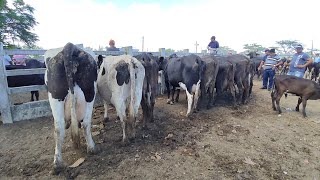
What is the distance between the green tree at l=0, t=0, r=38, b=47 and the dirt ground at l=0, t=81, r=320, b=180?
1625 cm

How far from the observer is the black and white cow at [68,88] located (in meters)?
3.73

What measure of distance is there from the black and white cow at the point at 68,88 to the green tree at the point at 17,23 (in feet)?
59.4

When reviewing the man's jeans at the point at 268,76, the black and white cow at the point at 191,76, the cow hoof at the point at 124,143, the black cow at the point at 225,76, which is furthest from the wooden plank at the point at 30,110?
the man's jeans at the point at 268,76

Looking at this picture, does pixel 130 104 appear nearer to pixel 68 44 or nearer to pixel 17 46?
pixel 68 44

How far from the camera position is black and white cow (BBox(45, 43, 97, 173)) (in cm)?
373

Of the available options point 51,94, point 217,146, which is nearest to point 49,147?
point 51,94

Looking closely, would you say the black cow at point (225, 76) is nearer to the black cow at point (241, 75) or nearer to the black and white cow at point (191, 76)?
the black cow at point (241, 75)

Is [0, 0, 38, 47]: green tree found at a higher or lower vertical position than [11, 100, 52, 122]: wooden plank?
higher

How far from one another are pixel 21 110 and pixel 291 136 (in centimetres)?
666

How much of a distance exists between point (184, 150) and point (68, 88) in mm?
2412

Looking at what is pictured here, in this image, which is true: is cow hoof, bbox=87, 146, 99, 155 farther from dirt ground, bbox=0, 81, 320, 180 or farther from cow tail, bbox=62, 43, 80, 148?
cow tail, bbox=62, 43, 80, 148

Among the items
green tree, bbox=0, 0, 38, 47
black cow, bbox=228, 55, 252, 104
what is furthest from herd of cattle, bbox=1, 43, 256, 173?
green tree, bbox=0, 0, 38, 47

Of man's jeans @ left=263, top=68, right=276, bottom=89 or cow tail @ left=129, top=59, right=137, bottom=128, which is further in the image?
man's jeans @ left=263, top=68, right=276, bottom=89

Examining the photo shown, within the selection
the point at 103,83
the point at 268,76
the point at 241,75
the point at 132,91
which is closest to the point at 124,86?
the point at 132,91
